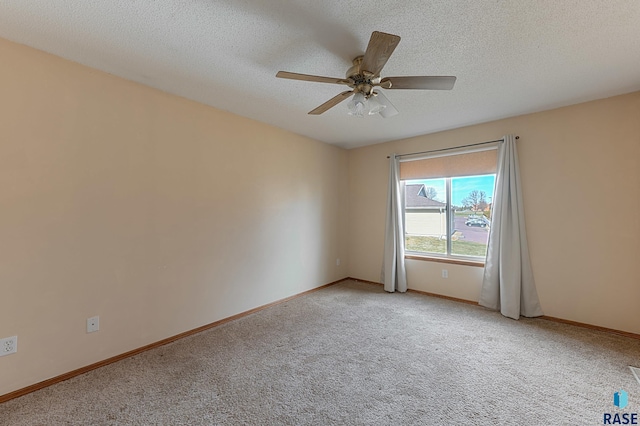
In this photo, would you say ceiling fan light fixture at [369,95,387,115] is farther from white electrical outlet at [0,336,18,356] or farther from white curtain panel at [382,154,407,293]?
white electrical outlet at [0,336,18,356]

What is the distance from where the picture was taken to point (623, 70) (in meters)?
2.20

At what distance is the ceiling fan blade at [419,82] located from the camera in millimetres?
1766

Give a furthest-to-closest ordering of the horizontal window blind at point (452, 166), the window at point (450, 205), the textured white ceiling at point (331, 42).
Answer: the window at point (450, 205) < the horizontal window blind at point (452, 166) < the textured white ceiling at point (331, 42)

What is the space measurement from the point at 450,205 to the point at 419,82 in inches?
98.7

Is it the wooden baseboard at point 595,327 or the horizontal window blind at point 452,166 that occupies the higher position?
the horizontal window blind at point 452,166

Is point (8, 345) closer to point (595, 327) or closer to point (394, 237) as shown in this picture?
point (394, 237)

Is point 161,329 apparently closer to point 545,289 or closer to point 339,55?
point 339,55

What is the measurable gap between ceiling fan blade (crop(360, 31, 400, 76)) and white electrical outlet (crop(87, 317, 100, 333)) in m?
2.81

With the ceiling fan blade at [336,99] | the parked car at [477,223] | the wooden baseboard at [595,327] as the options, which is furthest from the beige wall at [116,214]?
the wooden baseboard at [595,327]

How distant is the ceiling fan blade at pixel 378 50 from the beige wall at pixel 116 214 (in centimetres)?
194

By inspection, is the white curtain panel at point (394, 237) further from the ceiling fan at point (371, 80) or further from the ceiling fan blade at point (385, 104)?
the ceiling fan at point (371, 80)

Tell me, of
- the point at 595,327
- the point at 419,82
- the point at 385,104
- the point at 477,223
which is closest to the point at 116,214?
the point at 385,104

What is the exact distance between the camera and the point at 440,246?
Answer: 3951 millimetres

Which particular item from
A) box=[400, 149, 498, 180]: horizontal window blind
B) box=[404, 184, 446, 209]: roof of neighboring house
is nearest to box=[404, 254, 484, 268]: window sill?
box=[404, 184, 446, 209]: roof of neighboring house
